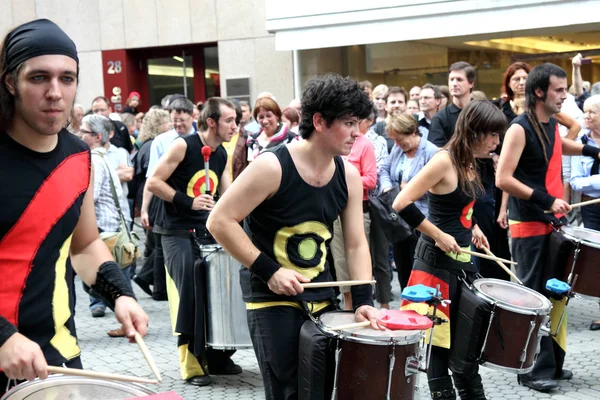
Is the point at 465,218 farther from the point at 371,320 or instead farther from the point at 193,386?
the point at 193,386

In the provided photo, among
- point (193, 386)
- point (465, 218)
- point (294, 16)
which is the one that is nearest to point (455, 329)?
point (465, 218)

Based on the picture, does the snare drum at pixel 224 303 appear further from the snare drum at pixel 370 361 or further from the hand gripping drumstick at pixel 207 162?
the snare drum at pixel 370 361

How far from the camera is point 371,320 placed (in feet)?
11.5

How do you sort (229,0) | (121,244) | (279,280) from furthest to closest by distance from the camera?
(229,0), (121,244), (279,280)

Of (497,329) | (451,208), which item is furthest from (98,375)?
(451,208)

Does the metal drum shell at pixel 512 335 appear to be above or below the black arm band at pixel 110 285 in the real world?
below

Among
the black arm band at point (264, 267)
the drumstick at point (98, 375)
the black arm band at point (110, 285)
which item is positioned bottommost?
the drumstick at point (98, 375)

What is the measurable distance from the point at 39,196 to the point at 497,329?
2790mm

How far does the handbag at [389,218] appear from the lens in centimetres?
718

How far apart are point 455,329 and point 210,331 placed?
6.05 ft

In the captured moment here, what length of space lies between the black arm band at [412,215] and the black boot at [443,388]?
88 cm

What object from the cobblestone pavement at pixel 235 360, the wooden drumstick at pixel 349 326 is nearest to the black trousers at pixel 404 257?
the cobblestone pavement at pixel 235 360

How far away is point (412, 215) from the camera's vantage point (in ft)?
15.5

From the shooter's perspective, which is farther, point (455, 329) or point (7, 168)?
point (455, 329)
